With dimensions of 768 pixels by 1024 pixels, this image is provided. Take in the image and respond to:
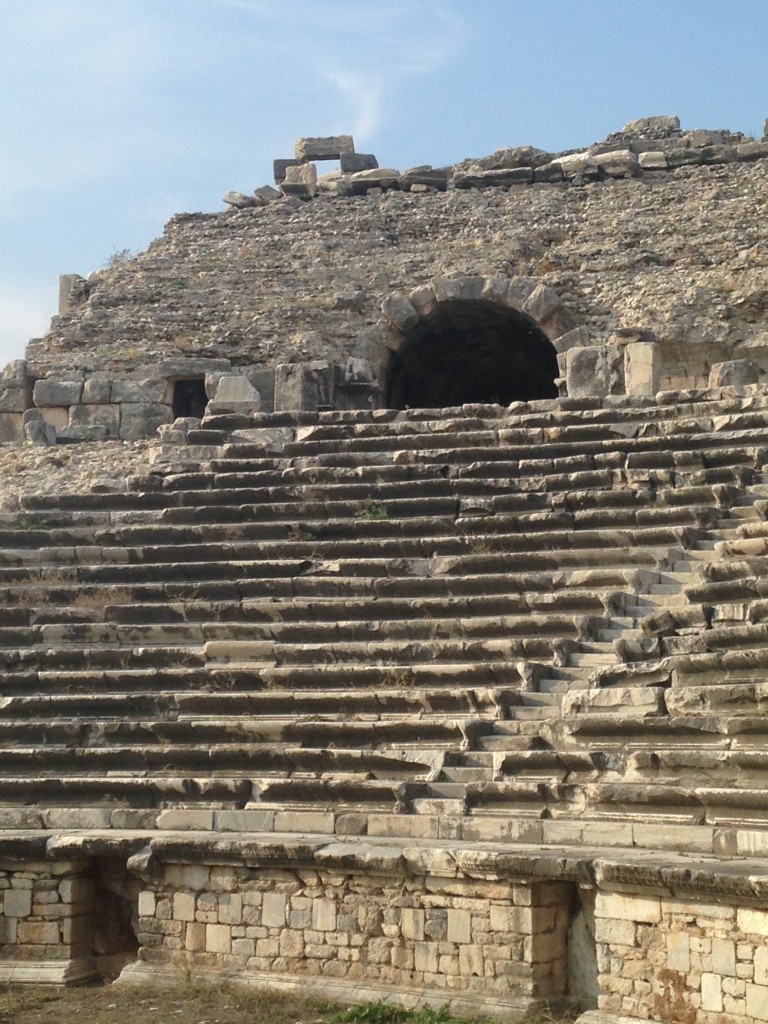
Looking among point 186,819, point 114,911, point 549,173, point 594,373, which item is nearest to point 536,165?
point 549,173

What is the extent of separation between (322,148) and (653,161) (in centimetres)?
460

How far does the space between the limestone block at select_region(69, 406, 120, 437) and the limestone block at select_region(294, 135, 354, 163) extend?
5539 millimetres

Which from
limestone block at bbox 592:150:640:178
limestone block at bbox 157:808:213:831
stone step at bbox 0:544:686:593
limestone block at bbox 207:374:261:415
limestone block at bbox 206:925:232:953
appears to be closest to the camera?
limestone block at bbox 206:925:232:953

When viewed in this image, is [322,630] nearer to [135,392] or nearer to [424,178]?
[135,392]

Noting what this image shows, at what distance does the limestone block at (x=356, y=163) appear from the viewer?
19750 mm

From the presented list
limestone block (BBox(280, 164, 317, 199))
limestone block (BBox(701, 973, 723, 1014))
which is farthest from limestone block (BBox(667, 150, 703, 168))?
limestone block (BBox(701, 973, 723, 1014))

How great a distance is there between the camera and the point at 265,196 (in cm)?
1936

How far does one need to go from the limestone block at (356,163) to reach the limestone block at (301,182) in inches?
15.7

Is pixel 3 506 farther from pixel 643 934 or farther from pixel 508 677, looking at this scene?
pixel 643 934

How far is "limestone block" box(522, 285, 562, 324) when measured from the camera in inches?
674

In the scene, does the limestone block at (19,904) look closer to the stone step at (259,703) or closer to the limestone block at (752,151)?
the stone step at (259,703)

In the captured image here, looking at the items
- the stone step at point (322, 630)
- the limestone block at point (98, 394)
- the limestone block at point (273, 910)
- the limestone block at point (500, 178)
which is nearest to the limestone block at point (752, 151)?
the limestone block at point (500, 178)

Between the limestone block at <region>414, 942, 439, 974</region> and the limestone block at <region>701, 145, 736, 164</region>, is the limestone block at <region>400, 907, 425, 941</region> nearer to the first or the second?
the limestone block at <region>414, 942, 439, 974</region>

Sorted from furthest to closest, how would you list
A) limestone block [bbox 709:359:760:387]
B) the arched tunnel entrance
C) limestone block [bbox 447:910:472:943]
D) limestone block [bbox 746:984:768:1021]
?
1. the arched tunnel entrance
2. limestone block [bbox 709:359:760:387]
3. limestone block [bbox 447:910:472:943]
4. limestone block [bbox 746:984:768:1021]
